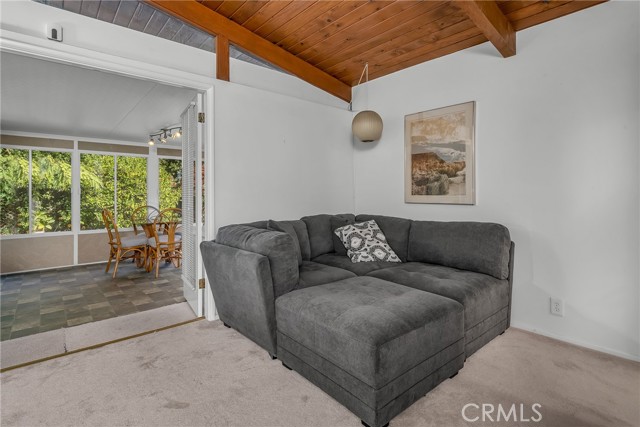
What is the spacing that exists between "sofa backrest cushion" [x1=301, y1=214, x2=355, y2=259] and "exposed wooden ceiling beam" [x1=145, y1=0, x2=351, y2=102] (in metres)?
1.57

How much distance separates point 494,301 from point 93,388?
8.63 ft

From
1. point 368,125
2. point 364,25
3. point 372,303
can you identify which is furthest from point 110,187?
point 372,303

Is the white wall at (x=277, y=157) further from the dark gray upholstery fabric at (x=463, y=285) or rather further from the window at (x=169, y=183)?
the window at (x=169, y=183)

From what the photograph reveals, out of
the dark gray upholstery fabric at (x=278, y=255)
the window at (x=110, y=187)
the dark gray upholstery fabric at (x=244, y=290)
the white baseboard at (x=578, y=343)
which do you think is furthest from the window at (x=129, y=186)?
the white baseboard at (x=578, y=343)

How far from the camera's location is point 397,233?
10.2ft

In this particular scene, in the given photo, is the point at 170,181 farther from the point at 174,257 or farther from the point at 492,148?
the point at 492,148

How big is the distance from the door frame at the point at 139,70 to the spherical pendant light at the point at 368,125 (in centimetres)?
153

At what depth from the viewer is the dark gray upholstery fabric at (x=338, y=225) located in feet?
10.8

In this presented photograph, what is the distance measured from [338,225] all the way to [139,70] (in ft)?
7.17

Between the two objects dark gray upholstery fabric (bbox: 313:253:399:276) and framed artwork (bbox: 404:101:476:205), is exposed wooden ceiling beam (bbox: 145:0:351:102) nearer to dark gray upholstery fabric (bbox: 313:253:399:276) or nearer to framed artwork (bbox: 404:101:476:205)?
framed artwork (bbox: 404:101:476:205)

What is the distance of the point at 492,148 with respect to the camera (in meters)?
2.84

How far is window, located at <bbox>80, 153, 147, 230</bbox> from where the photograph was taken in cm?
556

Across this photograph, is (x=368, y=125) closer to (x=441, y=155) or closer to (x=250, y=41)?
(x=441, y=155)

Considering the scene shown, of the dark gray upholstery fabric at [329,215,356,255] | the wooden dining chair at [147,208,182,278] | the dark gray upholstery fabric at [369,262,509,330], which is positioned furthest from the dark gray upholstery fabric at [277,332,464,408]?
the wooden dining chair at [147,208,182,278]
